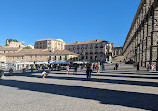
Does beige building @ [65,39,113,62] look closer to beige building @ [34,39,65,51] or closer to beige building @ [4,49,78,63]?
beige building @ [4,49,78,63]

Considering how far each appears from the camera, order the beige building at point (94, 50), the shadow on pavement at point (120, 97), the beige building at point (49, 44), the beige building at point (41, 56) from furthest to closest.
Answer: the beige building at point (49, 44) → the beige building at point (94, 50) → the beige building at point (41, 56) → the shadow on pavement at point (120, 97)

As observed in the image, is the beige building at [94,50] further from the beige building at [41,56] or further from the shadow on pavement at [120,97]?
the shadow on pavement at [120,97]

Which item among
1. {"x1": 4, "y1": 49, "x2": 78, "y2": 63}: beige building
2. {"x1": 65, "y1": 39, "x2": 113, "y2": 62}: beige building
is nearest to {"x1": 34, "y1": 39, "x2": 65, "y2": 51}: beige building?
{"x1": 65, "y1": 39, "x2": 113, "y2": 62}: beige building

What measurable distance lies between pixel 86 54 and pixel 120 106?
231 ft

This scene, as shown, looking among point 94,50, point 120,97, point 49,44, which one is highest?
point 49,44

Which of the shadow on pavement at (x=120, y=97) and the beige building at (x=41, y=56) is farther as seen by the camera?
the beige building at (x=41, y=56)

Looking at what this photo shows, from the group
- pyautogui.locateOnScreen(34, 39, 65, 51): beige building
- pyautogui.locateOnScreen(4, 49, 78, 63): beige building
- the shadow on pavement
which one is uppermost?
pyautogui.locateOnScreen(34, 39, 65, 51): beige building

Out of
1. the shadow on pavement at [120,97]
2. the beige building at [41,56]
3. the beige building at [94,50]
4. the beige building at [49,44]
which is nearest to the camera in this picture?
the shadow on pavement at [120,97]

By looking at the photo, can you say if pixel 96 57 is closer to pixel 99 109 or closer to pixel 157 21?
pixel 157 21

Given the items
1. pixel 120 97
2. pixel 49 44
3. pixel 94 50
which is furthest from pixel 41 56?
pixel 120 97

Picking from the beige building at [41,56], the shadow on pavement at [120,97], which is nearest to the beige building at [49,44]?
the beige building at [41,56]

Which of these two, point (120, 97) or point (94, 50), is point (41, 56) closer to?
point (94, 50)

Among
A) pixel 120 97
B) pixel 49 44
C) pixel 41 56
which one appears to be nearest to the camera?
pixel 120 97

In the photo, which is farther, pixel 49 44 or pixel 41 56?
pixel 49 44
